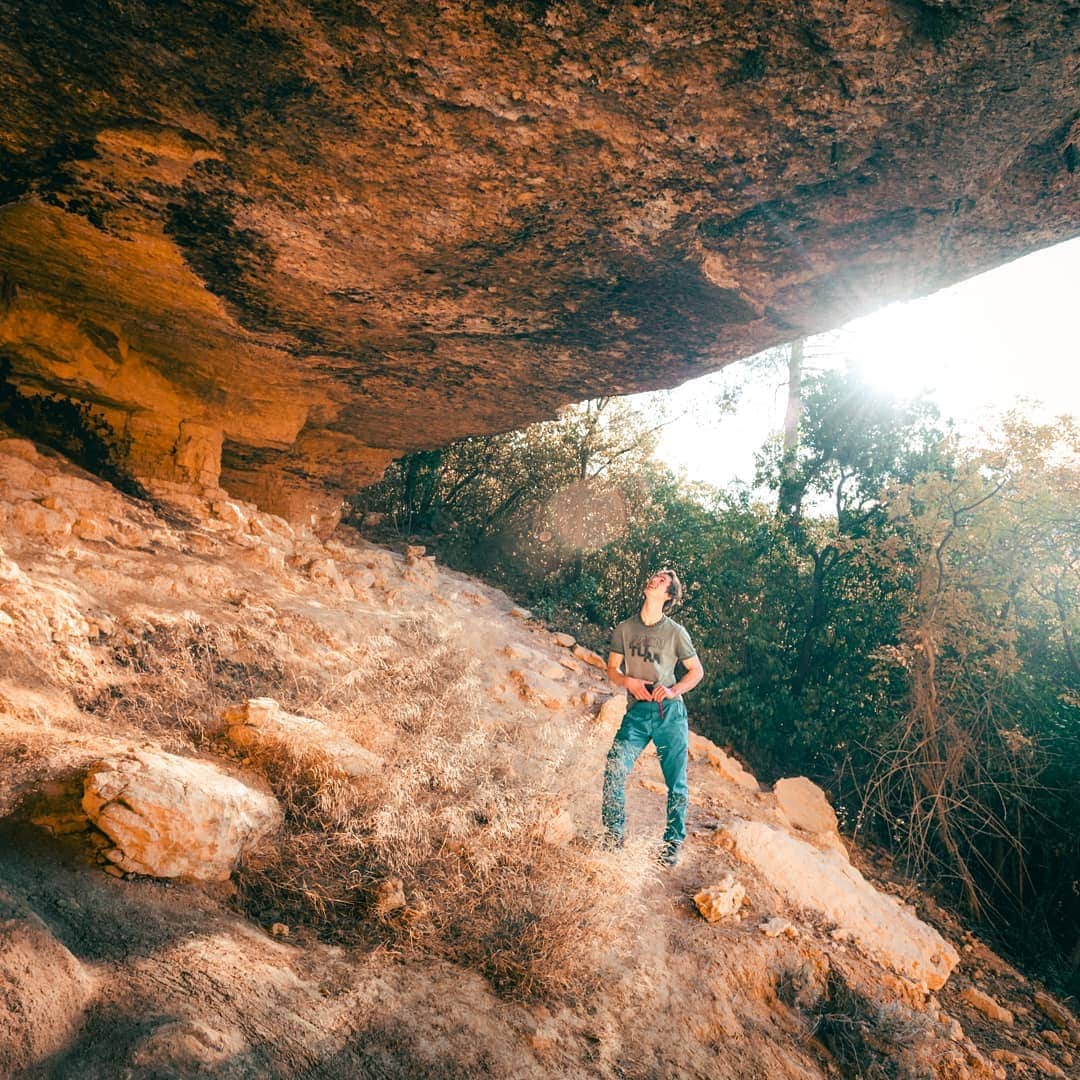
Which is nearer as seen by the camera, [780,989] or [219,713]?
[780,989]

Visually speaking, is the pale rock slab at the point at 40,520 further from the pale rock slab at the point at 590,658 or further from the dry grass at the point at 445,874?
the pale rock slab at the point at 590,658

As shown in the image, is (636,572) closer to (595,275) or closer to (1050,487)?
(1050,487)

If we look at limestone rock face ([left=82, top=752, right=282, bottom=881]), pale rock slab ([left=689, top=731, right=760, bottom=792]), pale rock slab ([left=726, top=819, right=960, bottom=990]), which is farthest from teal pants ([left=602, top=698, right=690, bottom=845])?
pale rock slab ([left=689, top=731, right=760, bottom=792])

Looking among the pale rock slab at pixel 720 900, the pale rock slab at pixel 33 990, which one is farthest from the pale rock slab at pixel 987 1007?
the pale rock slab at pixel 33 990

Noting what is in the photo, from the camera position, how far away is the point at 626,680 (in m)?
4.11

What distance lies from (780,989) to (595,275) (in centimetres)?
440

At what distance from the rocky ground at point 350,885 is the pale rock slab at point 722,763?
0.98 ft

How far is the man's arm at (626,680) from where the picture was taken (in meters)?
4.05

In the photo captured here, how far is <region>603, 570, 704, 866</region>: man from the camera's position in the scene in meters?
3.98

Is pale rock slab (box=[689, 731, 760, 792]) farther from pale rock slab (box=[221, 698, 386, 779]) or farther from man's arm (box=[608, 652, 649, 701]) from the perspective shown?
pale rock slab (box=[221, 698, 386, 779])

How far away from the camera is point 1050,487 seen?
20.5 ft

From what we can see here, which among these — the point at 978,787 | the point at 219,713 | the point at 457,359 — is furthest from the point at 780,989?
the point at 457,359

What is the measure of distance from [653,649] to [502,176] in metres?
2.95

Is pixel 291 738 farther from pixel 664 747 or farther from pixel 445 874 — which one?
pixel 664 747
